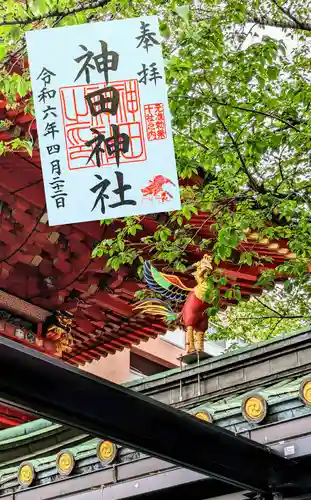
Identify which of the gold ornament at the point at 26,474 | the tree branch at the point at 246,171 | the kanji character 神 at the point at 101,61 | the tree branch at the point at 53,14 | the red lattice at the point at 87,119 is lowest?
the gold ornament at the point at 26,474

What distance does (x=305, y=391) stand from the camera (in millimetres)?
5273

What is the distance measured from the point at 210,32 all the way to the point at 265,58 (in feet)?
1.71

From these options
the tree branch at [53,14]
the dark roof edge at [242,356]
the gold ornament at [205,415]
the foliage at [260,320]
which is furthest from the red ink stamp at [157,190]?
the foliage at [260,320]

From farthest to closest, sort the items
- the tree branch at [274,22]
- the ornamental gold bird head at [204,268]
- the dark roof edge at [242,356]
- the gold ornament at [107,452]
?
the ornamental gold bird head at [204,268] < the dark roof edge at [242,356] < the tree branch at [274,22] < the gold ornament at [107,452]

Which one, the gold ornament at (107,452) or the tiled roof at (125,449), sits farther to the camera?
the gold ornament at (107,452)

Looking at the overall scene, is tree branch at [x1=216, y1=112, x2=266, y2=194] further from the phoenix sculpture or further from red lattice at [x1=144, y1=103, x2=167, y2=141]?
red lattice at [x1=144, y1=103, x2=167, y2=141]

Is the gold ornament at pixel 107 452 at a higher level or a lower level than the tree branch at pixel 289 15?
lower

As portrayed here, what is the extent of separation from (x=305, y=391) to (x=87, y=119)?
241cm

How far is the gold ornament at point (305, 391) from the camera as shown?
5.23 meters

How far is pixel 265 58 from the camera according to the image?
20.9 feet

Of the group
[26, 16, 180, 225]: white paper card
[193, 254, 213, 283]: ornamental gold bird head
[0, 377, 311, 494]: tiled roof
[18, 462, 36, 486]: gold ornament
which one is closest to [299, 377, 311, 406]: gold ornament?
[0, 377, 311, 494]: tiled roof

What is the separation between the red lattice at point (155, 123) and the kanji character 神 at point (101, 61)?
1.32ft

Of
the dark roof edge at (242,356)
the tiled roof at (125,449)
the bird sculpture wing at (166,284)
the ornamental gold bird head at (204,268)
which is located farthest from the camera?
the bird sculpture wing at (166,284)

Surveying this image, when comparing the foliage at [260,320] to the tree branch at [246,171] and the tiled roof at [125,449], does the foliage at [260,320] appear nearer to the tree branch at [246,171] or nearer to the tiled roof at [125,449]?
the tiled roof at [125,449]
